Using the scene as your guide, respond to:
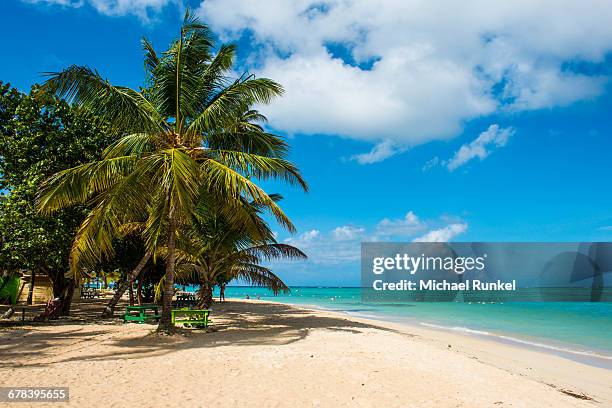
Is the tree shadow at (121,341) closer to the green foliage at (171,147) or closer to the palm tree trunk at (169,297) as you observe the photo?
the palm tree trunk at (169,297)

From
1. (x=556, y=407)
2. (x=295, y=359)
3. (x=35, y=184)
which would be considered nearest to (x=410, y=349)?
(x=295, y=359)

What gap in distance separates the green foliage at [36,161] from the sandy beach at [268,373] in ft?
8.33

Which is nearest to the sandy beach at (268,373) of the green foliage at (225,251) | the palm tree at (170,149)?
the palm tree at (170,149)

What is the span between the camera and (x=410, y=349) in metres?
11.1

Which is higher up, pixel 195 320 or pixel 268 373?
pixel 195 320

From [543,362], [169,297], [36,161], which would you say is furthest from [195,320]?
[543,362]

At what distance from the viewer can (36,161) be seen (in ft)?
45.9

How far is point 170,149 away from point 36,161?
6565 millimetres

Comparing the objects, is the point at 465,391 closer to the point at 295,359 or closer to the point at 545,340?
the point at 295,359

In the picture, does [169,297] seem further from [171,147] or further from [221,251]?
[221,251]

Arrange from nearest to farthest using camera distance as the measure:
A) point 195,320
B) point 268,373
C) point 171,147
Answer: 1. point 268,373
2. point 171,147
3. point 195,320

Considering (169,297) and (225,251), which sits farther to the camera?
(225,251)

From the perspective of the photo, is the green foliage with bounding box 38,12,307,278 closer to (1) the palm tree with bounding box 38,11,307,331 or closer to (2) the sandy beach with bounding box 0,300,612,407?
(1) the palm tree with bounding box 38,11,307,331

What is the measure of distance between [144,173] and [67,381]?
560cm
